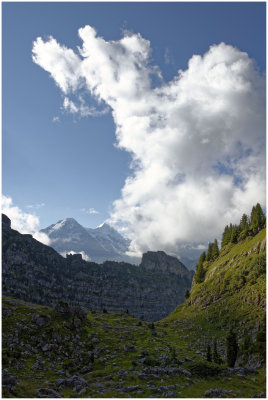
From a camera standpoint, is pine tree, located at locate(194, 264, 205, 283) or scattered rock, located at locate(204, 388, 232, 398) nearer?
scattered rock, located at locate(204, 388, 232, 398)

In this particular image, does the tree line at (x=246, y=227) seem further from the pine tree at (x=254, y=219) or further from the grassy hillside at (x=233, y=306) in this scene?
the grassy hillside at (x=233, y=306)

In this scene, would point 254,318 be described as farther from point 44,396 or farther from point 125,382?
point 44,396

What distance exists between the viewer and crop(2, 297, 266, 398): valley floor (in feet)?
132

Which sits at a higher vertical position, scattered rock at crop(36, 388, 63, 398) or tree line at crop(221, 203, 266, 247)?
tree line at crop(221, 203, 266, 247)

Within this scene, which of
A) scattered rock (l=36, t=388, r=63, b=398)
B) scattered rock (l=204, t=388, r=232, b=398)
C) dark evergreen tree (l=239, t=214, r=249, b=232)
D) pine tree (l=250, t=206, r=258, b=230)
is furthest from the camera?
dark evergreen tree (l=239, t=214, r=249, b=232)

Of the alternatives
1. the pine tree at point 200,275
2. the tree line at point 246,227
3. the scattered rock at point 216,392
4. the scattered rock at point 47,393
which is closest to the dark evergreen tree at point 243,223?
the tree line at point 246,227

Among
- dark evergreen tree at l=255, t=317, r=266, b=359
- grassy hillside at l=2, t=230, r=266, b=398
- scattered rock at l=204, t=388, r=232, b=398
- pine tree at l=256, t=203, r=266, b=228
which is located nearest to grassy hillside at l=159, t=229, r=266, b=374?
dark evergreen tree at l=255, t=317, r=266, b=359

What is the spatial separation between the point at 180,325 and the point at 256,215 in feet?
299

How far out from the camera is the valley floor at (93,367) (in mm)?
40188

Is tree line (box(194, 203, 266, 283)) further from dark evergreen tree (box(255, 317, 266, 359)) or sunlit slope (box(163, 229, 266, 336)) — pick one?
dark evergreen tree (box(255, 317, 266, 359))

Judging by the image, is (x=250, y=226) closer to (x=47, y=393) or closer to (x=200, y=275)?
(x=200, y=275)

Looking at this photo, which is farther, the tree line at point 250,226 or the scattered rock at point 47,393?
the tree line at point 250,226

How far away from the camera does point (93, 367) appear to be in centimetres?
5809

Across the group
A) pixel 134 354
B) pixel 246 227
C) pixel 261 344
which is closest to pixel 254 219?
pixel 246 227
